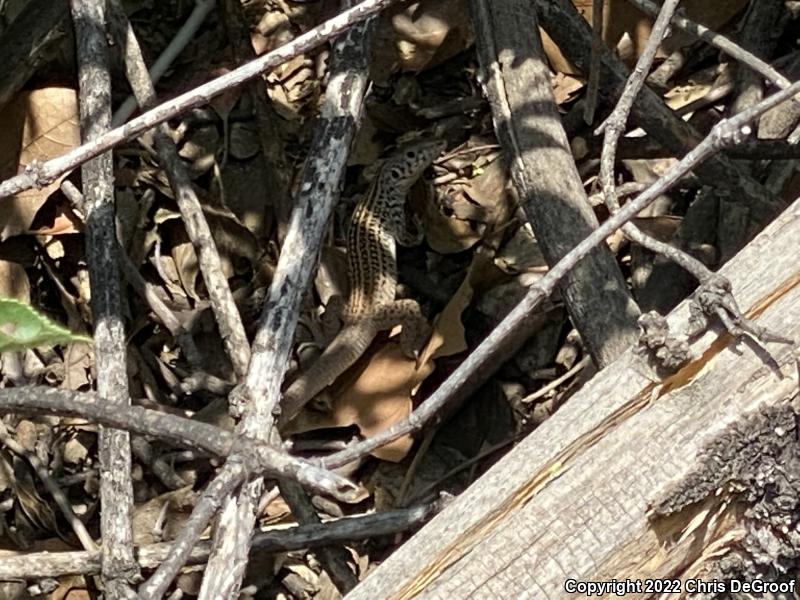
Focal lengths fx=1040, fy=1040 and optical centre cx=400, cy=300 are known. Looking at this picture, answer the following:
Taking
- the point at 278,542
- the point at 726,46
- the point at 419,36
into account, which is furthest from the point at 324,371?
the point at 726,46

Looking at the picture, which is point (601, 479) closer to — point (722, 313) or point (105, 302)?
point (722, 313)

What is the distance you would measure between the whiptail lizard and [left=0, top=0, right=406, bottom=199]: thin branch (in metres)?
1.53

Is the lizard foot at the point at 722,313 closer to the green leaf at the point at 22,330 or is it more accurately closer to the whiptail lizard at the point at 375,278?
the green leaf at the point at 22,330

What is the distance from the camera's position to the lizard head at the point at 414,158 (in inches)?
133

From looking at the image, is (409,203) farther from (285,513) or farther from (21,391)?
(21,391)

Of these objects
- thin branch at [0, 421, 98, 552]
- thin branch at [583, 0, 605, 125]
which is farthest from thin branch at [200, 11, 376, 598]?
thin branch at [0, 421, 98, 552]

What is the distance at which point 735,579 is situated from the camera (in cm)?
163

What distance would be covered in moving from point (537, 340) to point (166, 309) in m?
1.05

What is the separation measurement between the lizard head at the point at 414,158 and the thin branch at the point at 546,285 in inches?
70.3

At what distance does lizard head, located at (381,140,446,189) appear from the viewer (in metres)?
3.38

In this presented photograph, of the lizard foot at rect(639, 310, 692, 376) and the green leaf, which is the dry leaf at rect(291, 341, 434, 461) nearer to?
the lizard foot at rect(639, 310, 692, 376)

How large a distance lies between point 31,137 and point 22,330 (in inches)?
86.2

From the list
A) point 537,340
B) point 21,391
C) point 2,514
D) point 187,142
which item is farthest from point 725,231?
point 2,514

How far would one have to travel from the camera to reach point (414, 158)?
3.39m
